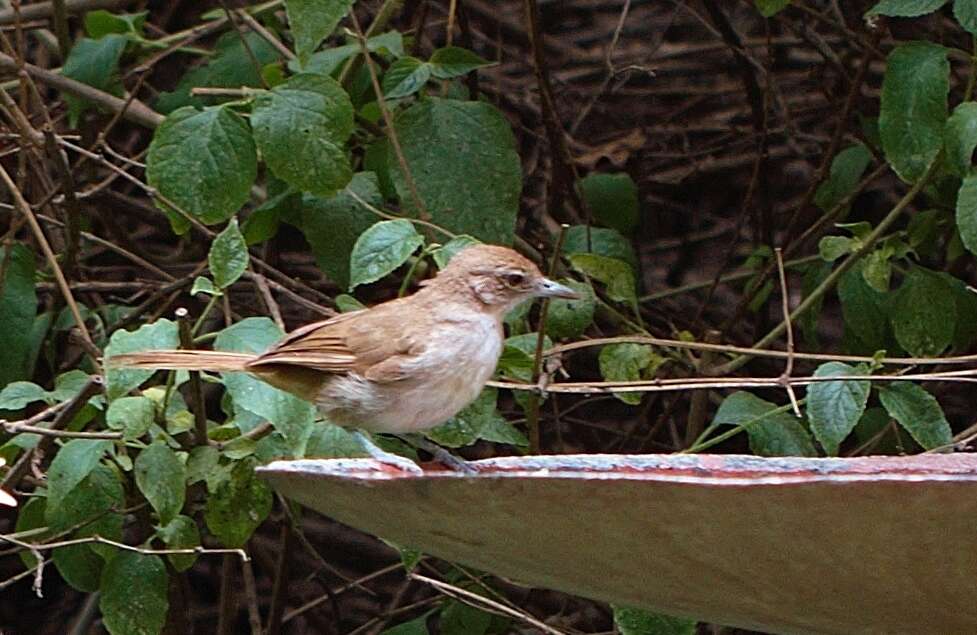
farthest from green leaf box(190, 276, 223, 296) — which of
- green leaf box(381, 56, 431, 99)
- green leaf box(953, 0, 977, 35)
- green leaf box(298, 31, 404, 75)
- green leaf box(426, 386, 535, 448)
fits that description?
green leaf box(953, 0, 977, 35)

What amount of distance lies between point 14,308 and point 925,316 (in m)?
2.02

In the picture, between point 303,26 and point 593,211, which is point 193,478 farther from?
point 593,211

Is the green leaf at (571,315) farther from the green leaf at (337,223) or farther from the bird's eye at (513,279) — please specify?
the green leaf at (337,223)

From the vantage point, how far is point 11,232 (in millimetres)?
3918

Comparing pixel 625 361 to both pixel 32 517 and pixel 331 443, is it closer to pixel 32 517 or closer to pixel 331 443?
pixel 331 443

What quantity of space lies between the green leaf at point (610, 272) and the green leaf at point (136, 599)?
103 cm

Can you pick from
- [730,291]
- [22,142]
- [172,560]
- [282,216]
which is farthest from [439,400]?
[730,291]

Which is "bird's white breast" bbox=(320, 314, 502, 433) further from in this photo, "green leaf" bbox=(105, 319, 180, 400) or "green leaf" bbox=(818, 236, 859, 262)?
"green leaf" bbox=(818, 236, 859, 262)

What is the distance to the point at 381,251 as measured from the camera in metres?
3.04

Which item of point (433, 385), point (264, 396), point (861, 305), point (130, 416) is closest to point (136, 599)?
point (130, 416)

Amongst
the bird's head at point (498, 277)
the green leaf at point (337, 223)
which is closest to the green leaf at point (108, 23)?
the green leaf at point (337, 223)

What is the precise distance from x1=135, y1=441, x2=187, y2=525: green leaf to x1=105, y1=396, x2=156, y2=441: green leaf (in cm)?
8

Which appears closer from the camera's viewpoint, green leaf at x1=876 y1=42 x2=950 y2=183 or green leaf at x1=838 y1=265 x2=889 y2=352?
green leaf at x1=876 y1=42 x2=950 y2=183

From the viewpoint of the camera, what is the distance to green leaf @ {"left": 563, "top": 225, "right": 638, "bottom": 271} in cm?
397
